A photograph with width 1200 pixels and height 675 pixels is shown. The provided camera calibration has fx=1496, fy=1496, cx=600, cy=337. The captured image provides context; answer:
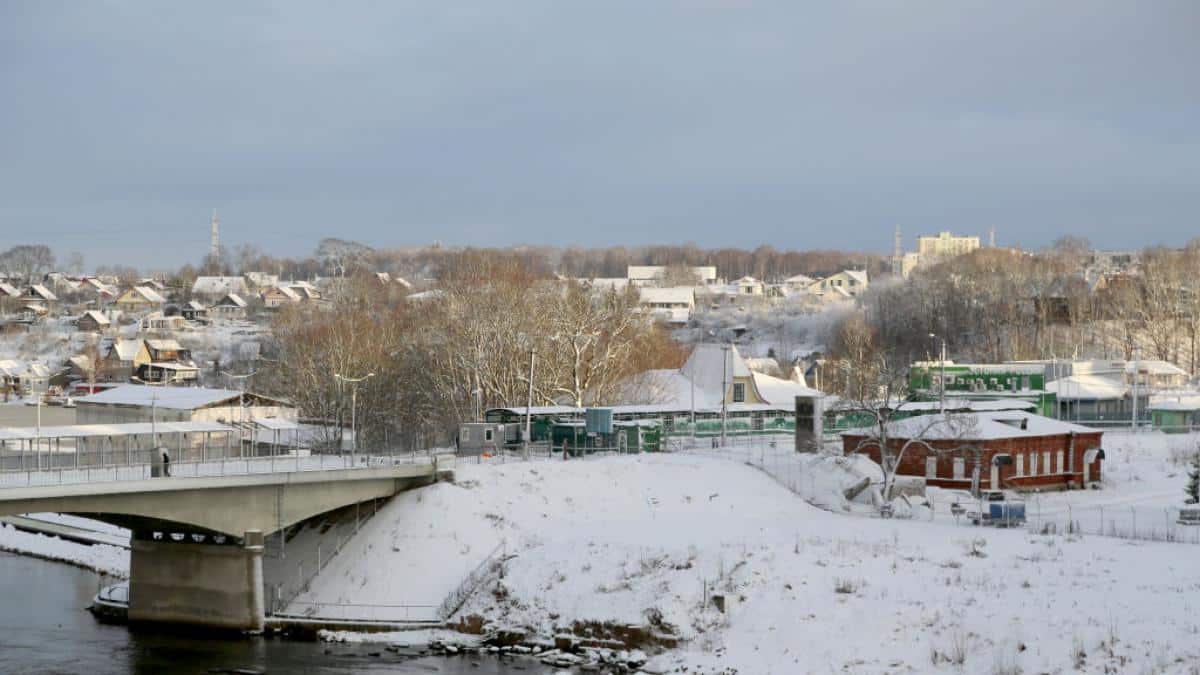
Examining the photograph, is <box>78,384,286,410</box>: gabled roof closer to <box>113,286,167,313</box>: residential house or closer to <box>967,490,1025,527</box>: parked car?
<box>967,490,1025,527</box>: parked car

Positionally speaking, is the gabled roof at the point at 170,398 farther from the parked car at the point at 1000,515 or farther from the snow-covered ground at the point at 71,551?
the parked car at the point at 1000,515

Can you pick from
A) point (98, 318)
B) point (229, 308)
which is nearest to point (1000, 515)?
point (98, 318)

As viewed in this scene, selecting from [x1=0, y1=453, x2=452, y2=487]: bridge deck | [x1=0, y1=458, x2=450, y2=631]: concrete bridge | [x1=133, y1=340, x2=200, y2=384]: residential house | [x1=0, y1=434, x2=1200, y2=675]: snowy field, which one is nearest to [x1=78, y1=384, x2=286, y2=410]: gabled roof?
[x1=0, y1=434, x2=1200, y2=675]: snowy field

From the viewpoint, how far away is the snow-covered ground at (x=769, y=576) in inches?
1476

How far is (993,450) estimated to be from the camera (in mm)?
60250

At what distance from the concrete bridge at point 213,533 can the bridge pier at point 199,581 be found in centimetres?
3

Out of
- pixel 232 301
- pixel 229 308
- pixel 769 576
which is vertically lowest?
pixel 769 576

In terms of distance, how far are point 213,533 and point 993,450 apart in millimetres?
31014

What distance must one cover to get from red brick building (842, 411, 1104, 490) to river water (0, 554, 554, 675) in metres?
23.5

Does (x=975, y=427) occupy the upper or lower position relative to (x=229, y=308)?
lower

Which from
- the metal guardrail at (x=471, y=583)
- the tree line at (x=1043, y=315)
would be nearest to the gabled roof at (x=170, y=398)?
the metal guardrail at (x=471, y=583)

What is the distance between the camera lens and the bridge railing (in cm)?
4238

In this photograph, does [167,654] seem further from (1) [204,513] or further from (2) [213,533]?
(2) [213,533]

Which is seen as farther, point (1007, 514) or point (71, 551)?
point (71, 551)
